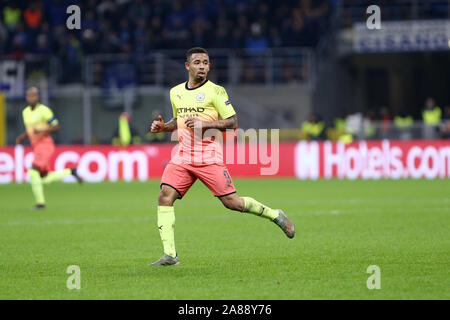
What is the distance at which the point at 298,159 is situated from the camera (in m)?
26.5

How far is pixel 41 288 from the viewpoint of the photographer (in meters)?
7.73

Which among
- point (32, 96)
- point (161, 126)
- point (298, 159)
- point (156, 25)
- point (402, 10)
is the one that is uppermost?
point (402, 10)

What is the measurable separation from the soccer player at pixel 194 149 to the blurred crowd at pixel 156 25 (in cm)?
2261

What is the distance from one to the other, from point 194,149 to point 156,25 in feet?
80.3

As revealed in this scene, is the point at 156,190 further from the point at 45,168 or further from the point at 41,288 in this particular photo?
the point at 41,288

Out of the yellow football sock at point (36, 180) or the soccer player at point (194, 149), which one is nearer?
the soccer player at point (194, 149)

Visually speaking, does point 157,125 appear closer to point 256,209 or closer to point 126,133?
point 256,209

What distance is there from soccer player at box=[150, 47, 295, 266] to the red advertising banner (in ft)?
54.9

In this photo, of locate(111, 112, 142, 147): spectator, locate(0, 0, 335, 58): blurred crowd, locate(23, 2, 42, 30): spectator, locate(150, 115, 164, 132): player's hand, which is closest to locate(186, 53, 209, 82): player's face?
locate(150, 115, 164, 132): player's hand

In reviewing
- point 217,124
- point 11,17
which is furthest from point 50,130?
point 11,17

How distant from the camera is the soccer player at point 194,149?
8948 mm

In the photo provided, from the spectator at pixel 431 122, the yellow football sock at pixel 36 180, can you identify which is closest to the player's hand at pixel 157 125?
the yellow football sock at pixel 36 180

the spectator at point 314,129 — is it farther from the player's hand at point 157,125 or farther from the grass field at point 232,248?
the player's hand at point 157,125

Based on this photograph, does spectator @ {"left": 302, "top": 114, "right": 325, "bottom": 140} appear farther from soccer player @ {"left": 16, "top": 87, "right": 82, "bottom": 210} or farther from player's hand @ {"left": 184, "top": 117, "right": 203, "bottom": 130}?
player's hand @ {"left": 184, "top": 117, "right": 203, "bottom": 130}
